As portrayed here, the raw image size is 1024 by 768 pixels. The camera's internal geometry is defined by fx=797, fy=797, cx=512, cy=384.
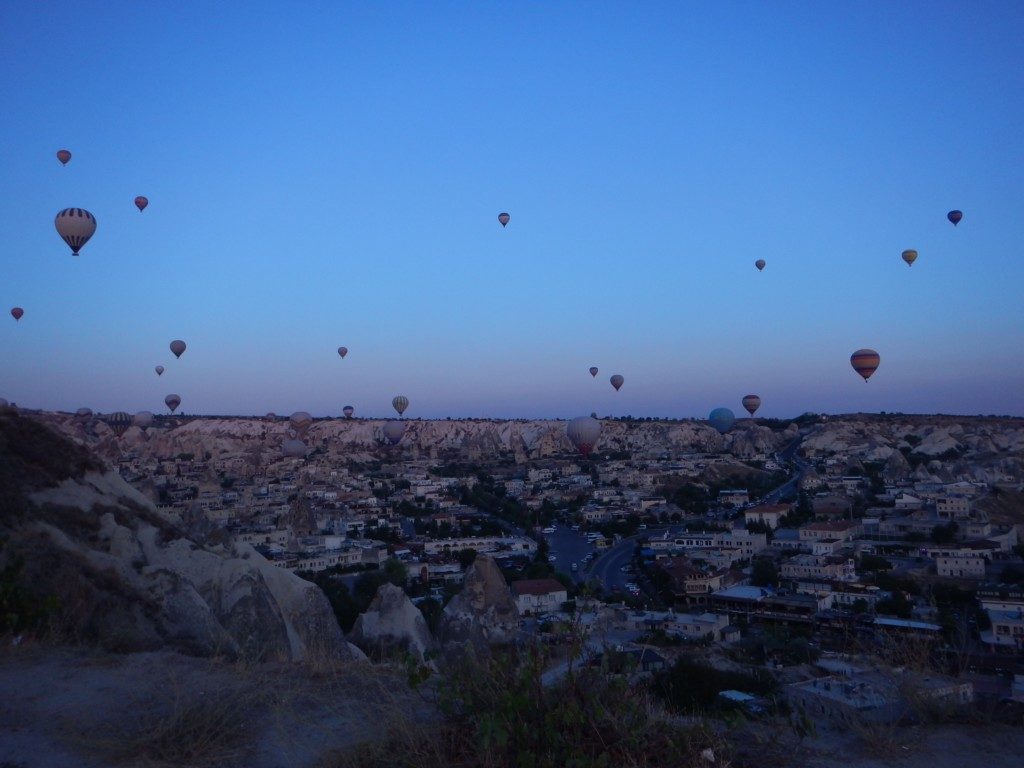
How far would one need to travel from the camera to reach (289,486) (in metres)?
38.6

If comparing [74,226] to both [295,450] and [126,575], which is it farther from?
[295,450]

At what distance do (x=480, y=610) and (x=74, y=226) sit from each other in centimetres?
1047

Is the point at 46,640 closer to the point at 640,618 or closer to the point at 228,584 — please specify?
the point at 228,584

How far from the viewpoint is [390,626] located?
699 centimetres

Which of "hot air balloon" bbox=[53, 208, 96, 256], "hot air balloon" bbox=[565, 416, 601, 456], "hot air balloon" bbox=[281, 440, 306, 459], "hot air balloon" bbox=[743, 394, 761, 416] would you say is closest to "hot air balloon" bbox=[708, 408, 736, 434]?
"hot air balloon" bbox=[743, 394, 761, 416]

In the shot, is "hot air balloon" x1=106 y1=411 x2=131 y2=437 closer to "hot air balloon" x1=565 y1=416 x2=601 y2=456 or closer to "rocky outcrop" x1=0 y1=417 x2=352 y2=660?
"hot air balloon" x1=565 y1=416 x2=601 y2=456

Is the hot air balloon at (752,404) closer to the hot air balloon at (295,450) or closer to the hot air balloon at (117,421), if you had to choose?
the hot air balloon at (295,450)

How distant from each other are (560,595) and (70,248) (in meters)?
10.2

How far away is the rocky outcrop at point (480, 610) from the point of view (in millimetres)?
7355

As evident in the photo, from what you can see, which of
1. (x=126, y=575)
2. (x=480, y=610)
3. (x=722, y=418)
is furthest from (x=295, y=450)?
(x=126, y=575)

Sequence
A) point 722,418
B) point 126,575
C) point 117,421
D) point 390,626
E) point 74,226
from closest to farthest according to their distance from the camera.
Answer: point 126,575 < point 390,626 < point 74,226 < point 722,418 < point 117,421

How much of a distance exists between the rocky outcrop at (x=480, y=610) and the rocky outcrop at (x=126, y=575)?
1394mm

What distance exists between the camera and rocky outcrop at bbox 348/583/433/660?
22.7 ft

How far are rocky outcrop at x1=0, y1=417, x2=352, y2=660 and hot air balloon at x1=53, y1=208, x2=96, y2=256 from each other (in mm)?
8793
